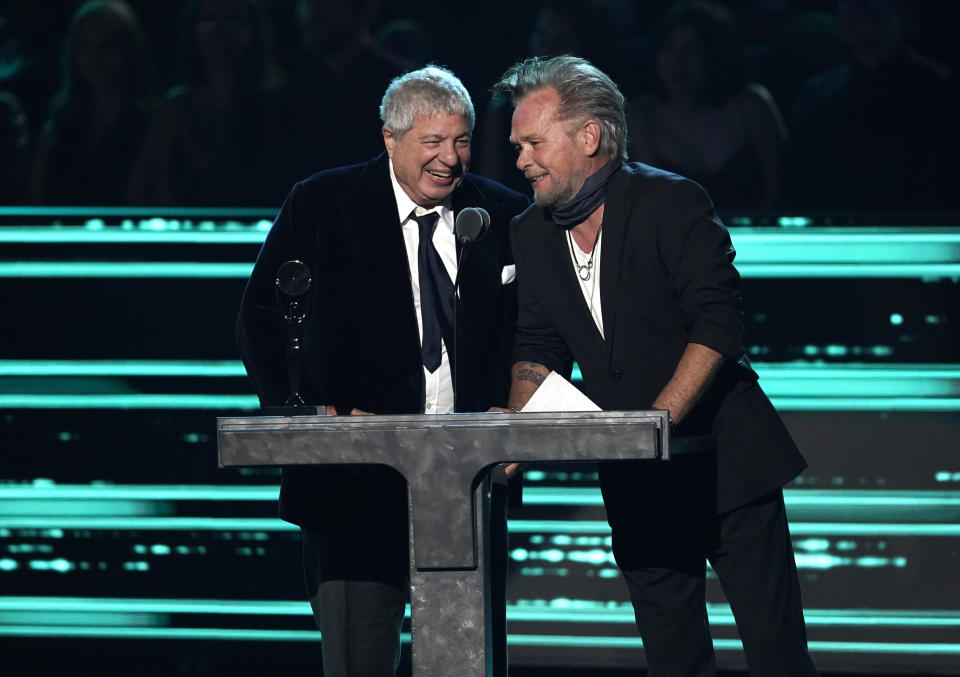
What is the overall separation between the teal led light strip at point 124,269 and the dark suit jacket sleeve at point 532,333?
6.30 ft

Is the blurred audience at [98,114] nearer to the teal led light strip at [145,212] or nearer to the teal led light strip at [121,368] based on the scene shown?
the teal led light strip at [145,212]

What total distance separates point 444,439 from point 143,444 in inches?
114

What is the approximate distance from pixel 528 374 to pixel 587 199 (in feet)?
1.50

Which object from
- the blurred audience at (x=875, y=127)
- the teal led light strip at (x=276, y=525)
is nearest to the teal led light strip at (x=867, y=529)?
the teal led light strip at (x=276, y=525)

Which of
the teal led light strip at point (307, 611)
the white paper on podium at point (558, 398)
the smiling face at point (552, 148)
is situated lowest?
the teal led light strip at point (307, 611)

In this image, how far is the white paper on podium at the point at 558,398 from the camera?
7.69 ft

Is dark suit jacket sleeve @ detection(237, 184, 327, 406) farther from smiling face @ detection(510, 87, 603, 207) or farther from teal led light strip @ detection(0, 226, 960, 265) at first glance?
teal led light strip @ detection(0, 226, 960, 265)

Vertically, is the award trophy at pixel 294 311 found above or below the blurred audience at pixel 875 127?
below

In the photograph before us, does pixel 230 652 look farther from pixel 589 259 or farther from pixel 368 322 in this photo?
pixel 589 259

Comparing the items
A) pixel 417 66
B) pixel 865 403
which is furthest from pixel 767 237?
pixel 417 66

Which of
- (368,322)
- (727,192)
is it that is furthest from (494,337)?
(727,192)

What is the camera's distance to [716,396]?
2.79 meters

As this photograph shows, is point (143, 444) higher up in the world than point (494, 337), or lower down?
lower down

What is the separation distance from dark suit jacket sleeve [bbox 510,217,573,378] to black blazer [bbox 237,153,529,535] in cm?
8
